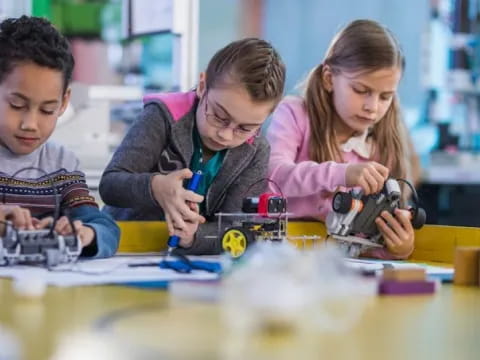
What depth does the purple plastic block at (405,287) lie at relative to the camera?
96cm

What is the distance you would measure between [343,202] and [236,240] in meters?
0.21

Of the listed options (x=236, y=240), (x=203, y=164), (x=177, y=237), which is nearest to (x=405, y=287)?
(x=236, y=240)

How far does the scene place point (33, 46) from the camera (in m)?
1.39

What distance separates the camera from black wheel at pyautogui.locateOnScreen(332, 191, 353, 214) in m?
1.42

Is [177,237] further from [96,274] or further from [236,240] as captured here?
[96,274]

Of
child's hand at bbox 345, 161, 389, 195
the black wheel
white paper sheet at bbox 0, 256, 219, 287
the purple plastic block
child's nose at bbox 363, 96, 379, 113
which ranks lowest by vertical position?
white paper sheet at bbox 0, 256, 219, 287

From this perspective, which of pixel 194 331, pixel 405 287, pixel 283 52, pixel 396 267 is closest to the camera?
pixel 194 331

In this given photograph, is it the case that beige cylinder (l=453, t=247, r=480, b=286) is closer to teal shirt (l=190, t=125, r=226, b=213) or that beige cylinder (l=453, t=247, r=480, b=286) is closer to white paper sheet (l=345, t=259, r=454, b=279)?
white paper sheet (l=345, t=259, r=454, b=279)

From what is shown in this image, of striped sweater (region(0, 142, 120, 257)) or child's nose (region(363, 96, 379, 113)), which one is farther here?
child's nose (region(363, 96, 379, 113))

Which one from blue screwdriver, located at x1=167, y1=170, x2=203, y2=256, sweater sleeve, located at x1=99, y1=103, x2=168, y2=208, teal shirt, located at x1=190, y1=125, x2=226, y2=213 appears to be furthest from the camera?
teal shirt, located at x1=190, y1=125, x2=226, y2=213

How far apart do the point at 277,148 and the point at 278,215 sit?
Answer: 0.50 m

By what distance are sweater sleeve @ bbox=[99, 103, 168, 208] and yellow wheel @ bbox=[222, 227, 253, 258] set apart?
0.64 ft

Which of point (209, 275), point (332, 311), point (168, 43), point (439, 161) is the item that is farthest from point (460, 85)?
point (332, 311)

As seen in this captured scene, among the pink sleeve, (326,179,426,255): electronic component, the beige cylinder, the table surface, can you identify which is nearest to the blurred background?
the pink sleeve
